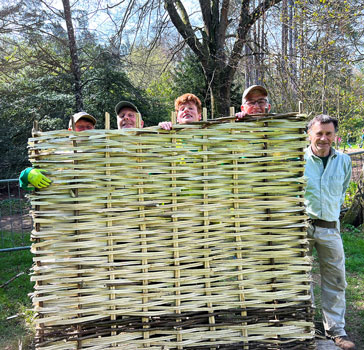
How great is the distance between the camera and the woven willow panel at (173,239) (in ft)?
6.75

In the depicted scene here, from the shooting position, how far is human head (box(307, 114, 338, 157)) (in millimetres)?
2934

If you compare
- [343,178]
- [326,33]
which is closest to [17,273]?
[343,178]

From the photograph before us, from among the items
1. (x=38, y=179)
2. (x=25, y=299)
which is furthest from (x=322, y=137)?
(x=25, y=299)

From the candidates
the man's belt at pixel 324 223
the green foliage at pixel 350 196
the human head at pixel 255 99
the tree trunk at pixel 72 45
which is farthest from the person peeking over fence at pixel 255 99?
the tree trunk at pixel 72 45

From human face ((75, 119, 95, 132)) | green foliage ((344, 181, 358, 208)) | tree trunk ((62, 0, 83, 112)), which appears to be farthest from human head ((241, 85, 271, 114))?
tree trunk ((62, 0, 83, 112))

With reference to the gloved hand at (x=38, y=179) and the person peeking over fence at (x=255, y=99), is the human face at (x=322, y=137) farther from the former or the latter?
the gloved hand at (x=38, y=179)

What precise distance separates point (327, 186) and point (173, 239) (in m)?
1.62

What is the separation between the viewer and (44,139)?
2.08 meters

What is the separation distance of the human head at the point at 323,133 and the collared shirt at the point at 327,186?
8cm

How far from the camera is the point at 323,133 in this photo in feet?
9.68

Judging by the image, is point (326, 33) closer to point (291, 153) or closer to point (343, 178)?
point (343, 178)

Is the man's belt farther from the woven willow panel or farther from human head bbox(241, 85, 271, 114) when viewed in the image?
human head bbox(241, 85, 271, 114)

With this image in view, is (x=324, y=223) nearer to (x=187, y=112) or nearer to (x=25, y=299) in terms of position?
(x=187, y=112)

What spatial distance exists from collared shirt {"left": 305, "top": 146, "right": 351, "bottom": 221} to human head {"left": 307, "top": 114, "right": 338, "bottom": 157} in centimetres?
8
